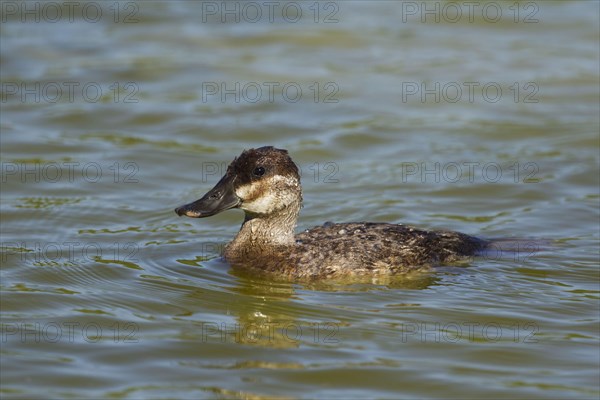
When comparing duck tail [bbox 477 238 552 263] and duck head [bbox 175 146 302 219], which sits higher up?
duck head [bbox 175 146 302 219]

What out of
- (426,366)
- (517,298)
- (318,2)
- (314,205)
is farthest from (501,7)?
(426,366)

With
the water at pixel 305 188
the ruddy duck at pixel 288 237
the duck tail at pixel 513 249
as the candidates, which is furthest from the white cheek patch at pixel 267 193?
the duck tail at pixel 513 249

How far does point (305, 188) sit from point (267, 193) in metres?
3.36

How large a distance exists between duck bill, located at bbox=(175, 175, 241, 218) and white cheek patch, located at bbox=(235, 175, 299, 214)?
0.25 ft

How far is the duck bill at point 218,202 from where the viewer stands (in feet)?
37.6

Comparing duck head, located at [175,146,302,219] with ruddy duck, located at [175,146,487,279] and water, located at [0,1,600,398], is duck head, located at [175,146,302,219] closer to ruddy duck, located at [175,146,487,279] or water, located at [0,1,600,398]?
ruddy duck, located at [175,146,487,279]

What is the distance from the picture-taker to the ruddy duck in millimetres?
11445

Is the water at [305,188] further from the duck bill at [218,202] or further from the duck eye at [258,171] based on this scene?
the duck eye at [258,171]

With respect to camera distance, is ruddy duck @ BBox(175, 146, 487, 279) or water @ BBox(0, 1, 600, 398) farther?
ruddy duck @ BBox(175, 146, 487, 279)

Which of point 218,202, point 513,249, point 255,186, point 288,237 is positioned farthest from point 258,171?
point 513,249

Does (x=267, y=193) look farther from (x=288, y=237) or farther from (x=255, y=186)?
(x=288, y=237)

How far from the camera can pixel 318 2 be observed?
74.7 ft

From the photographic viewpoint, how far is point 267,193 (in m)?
11.5

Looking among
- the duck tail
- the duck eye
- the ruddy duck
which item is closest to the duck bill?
the ruddy duck
